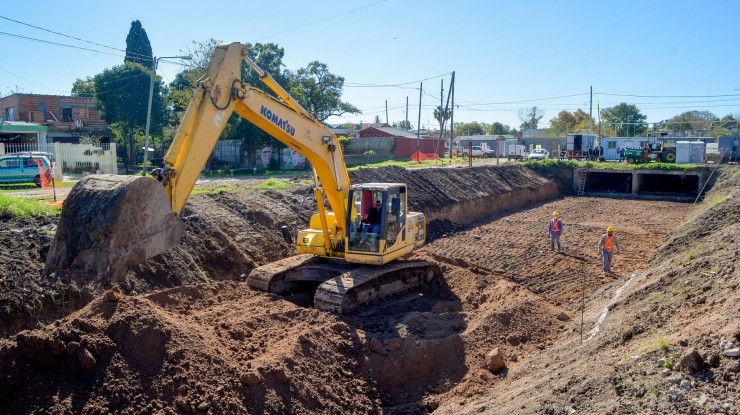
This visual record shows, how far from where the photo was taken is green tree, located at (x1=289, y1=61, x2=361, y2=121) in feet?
129

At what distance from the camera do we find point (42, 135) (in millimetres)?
35312

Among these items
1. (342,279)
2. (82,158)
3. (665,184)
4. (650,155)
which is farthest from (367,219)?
(650,155)

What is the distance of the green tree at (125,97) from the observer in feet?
120

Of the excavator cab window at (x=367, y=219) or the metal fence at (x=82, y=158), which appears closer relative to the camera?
the excavator cab window at (x=367, y=219)

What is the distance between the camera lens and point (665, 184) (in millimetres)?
35719

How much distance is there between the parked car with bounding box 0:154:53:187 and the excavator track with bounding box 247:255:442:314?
46.1 feet

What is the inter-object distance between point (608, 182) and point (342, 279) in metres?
30.4

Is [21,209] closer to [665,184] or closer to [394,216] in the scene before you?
[394,216]

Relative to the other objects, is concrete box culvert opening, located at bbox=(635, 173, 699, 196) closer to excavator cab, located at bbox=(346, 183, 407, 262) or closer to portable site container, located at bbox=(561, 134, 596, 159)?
portable site container, located at bbox=(561, 134, 596, 159)

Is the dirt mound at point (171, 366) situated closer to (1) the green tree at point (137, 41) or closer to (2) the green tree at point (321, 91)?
(2) the green tree at point (321, 91)

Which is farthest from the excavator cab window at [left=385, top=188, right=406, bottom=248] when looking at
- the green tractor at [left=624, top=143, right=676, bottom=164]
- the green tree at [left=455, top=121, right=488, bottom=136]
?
the green tree at [left=455, top=121, right=488, bottom=136]

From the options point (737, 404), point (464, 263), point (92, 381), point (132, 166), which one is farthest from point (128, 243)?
point (132, 166)

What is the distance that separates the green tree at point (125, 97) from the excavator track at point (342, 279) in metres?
27.9

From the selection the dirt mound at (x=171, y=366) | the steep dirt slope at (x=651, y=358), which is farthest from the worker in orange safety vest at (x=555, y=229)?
the dirt mound at (x=171, y=366)
